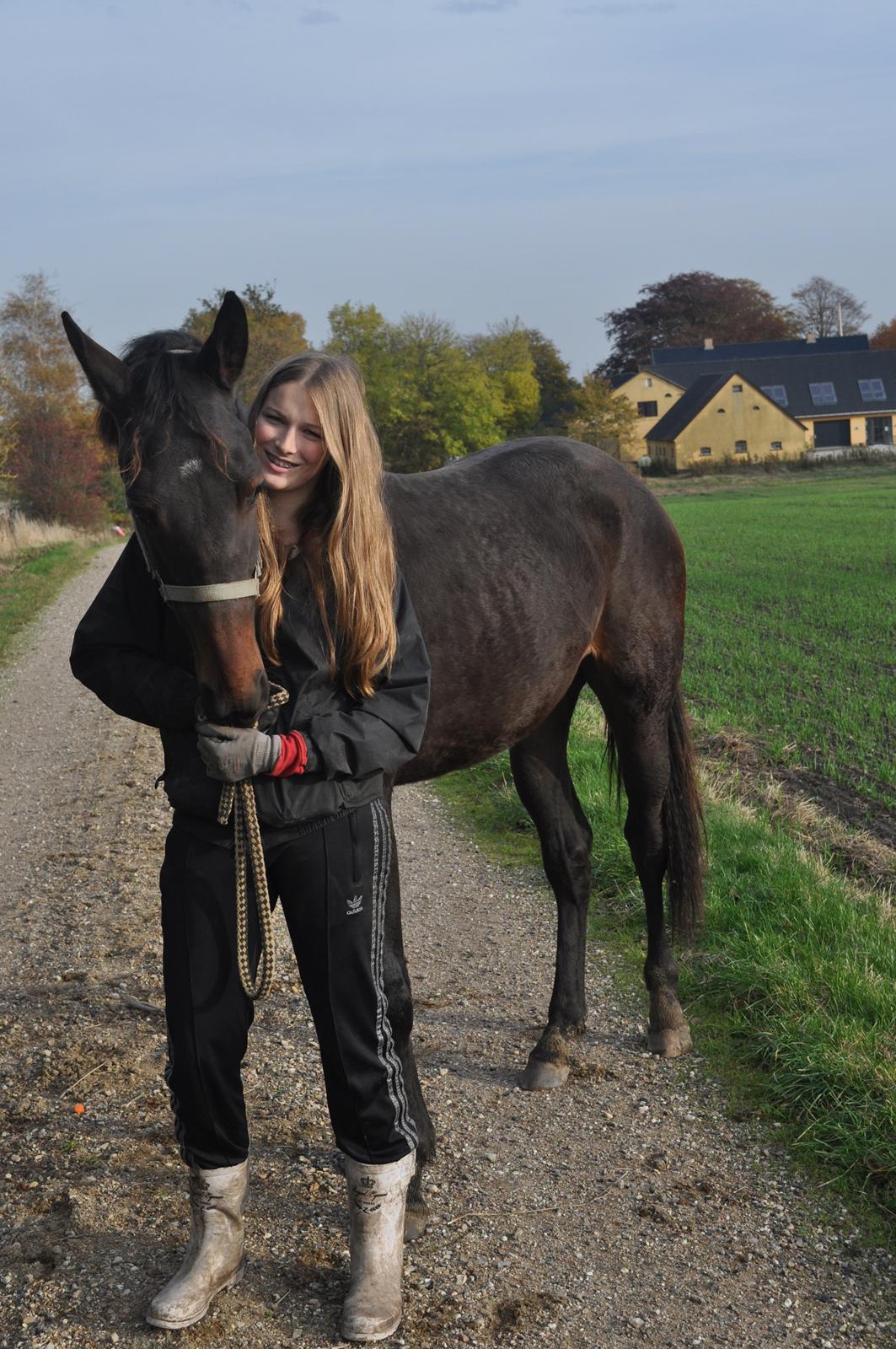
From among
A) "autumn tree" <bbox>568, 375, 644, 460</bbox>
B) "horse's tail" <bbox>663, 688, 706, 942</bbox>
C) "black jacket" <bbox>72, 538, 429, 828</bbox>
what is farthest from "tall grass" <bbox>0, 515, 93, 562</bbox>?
"autumn tree" <bbox>568, 375, 644, 460</bbox>

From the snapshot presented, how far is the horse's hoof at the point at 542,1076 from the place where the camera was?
3908 mm

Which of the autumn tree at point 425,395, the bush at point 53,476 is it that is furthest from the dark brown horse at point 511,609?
the autumn tree at point 425,395

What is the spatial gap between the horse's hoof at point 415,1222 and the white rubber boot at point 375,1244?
0.33 m

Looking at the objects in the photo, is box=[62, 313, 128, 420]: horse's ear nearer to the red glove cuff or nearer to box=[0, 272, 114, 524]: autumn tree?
the red glove cuff

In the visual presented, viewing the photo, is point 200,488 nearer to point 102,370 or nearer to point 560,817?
point 102,370

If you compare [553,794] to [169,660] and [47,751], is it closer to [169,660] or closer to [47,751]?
[169,660]

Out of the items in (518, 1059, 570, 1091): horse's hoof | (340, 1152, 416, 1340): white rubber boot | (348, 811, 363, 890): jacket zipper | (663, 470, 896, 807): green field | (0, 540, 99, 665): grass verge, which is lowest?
(663, 470, 896, 807): green field

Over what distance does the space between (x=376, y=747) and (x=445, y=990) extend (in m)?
2.30

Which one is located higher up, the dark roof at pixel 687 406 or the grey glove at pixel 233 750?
the dark roof at pixel 687 406

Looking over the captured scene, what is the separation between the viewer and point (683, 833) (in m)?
4.48

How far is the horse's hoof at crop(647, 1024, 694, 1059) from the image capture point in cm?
405

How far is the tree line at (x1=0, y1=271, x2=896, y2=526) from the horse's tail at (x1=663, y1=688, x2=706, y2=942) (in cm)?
206

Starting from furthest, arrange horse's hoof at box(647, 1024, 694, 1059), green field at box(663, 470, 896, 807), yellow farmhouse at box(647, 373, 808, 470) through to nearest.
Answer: yellow farmhouse at box(647, 373, 808, 470) < green field at box(663, 470, 896, 807) < horse's hoof at box(647, 1024, 694, 1059)

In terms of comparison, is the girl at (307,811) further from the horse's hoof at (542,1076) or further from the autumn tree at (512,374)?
the autumn tree at (512,374)
